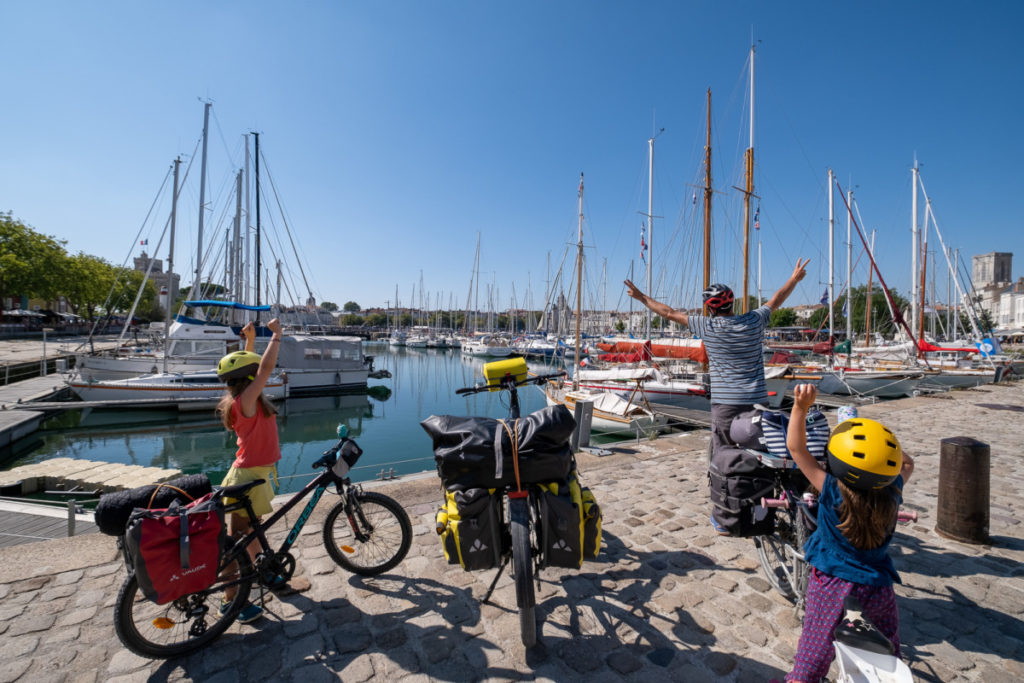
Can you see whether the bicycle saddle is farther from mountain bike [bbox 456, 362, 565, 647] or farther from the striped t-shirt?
the striped t-shirt

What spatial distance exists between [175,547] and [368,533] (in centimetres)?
138

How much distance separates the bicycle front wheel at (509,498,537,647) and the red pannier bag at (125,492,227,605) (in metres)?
1.69

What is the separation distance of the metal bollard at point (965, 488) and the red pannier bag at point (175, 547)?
5.74m

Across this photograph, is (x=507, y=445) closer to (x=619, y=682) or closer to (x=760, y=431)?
(x=619, y=682)

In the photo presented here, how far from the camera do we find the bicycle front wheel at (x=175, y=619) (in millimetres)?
2471

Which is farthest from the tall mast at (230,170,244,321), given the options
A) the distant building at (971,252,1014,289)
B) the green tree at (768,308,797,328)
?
the distant building at (971,252,1014,289)

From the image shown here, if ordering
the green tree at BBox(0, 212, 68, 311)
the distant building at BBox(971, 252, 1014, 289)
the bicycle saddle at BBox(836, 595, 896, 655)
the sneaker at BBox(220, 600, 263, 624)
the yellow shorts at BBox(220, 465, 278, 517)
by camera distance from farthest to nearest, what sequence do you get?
the distant building at BBox(971, 252, 1014, 289) < the green tree at BBox(0, 212, 68, 311) < the yellow shorts at BBox(220, 465, 278, 517) < the sneaker at BBox(220, 600, 263, 624) < the bicycle saddle at BBox(836, 595, 896, 655)

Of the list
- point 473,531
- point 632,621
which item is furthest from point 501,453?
point 632,621

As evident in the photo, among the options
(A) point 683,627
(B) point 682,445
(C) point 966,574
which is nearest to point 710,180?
(B) point 682,445

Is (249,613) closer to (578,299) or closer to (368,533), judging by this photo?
(368,533)

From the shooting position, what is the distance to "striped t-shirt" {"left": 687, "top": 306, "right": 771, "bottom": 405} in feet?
11.6

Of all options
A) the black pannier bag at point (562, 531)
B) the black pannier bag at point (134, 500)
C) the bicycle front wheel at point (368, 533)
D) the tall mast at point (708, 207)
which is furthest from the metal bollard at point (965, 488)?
the tall mast at point (708, 207)

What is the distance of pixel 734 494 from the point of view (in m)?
3.01

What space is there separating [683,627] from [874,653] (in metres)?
1.50
